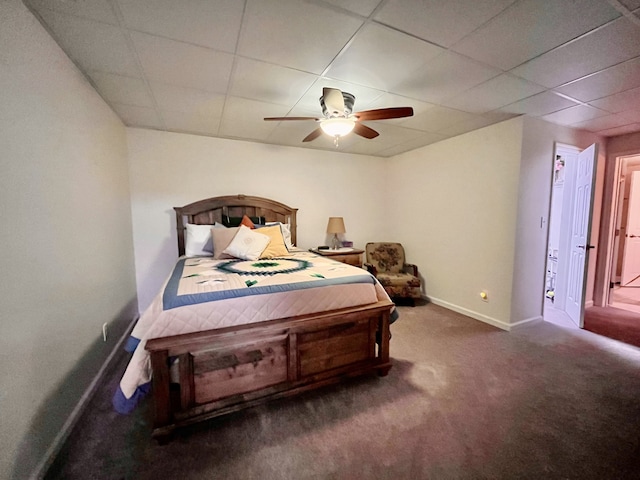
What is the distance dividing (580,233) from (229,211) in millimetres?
4679

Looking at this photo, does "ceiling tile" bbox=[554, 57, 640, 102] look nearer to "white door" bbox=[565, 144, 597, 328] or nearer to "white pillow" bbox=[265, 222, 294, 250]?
"white door" bbox=[565, 144, 597, 328]

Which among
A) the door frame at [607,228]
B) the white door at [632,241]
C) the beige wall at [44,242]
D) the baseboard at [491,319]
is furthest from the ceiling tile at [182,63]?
the white door at [632,241]

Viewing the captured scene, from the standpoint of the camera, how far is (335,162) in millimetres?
4387

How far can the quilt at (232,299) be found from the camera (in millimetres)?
1517

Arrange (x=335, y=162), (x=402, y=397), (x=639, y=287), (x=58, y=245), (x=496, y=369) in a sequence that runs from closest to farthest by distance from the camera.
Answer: (x=58, y=245) < (x=402, y=397) < (x=496, y=369) < (x=335, y=162) < (x=639, y=287)

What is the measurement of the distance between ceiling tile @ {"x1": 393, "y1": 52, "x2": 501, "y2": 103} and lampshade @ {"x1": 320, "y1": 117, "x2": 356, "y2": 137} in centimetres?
51

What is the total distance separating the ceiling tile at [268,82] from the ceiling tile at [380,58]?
287mm

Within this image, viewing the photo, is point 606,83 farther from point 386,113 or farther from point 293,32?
point 293,32

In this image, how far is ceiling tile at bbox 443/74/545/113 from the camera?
2.12m

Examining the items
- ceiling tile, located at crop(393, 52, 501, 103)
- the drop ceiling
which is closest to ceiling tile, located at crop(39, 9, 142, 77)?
the drop ceiling

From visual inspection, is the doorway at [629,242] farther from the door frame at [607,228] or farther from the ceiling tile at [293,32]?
the ceiling tile at [293,32]

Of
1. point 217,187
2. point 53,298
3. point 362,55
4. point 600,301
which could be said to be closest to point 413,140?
point 362,55

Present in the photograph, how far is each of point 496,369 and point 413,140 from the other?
9.79 ft

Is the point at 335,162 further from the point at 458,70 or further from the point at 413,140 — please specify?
the point at 458,70
